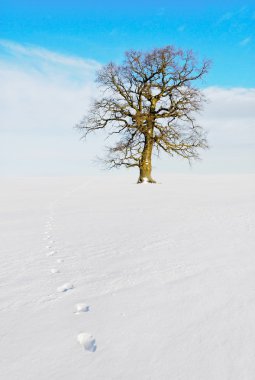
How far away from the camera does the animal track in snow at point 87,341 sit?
2005 millimetres

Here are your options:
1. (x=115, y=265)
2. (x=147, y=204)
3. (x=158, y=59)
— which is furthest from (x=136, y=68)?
(x=115, y=265)

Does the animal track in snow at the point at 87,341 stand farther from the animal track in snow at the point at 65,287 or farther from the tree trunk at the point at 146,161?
the tree trunk at the point at 146,161

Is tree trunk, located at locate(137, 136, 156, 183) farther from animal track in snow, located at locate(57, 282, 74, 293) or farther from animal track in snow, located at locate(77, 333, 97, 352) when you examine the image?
animal track in snow, located at locate(77, 333, 97, 352)

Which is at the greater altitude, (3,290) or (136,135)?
(136,135)

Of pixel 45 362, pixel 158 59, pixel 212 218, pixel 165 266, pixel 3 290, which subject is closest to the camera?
pixel 45 362

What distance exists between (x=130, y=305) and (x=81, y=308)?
390mm

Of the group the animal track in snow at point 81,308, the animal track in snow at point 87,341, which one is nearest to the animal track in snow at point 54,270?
the animal track in snow at point 81,308

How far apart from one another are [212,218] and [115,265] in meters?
3.29

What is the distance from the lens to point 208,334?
210 centimetres

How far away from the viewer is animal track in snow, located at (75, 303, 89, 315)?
2.54m

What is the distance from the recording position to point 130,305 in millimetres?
2604

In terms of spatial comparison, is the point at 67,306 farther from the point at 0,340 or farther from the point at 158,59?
the point at 158,59

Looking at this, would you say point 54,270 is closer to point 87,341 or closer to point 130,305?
point 130,305

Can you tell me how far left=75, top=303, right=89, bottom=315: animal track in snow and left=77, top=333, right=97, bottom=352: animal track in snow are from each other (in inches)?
14.7
